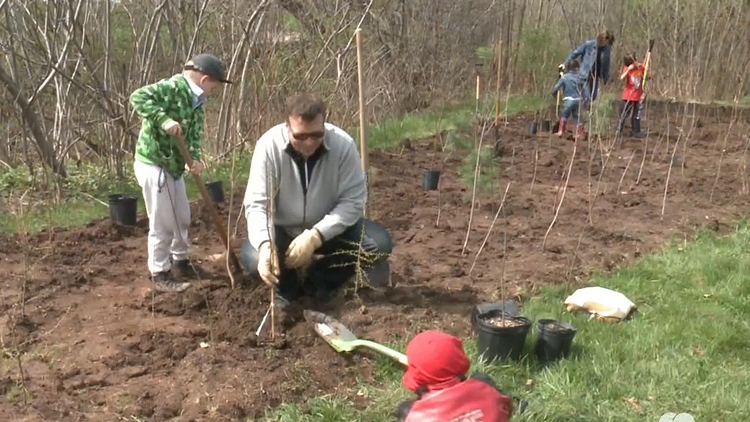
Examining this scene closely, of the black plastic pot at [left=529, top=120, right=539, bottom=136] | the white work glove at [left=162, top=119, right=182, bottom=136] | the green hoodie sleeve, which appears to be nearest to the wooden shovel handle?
the white work glove at [left=162, top=119, right=182, bottom=136]

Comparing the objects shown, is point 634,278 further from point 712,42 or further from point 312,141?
point 712,42

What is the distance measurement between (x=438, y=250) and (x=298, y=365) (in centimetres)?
195

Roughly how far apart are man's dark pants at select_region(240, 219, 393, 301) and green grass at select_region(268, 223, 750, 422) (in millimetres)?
712

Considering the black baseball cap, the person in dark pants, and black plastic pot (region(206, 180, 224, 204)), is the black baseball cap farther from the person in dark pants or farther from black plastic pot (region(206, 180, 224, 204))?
the person in dark pants

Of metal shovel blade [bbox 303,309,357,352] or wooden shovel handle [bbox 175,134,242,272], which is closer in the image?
metal shovel blade [bbox 303,309,357,352]

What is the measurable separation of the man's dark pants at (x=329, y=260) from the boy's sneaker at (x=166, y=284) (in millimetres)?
358

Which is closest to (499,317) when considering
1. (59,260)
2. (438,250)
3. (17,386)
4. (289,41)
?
(438,250)

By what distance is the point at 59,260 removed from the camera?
450cm

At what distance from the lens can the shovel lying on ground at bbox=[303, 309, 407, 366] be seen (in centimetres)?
304

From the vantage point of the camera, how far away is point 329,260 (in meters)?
3.85

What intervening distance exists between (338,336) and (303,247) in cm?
47

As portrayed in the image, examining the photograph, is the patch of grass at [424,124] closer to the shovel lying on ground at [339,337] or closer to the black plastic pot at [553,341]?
the shovel lying on ground at [339,337]

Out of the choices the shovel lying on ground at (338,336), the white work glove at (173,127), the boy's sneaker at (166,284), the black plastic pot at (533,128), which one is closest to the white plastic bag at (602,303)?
the shovel lying on ground at (338,336)

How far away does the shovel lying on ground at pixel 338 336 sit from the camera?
3.04m
